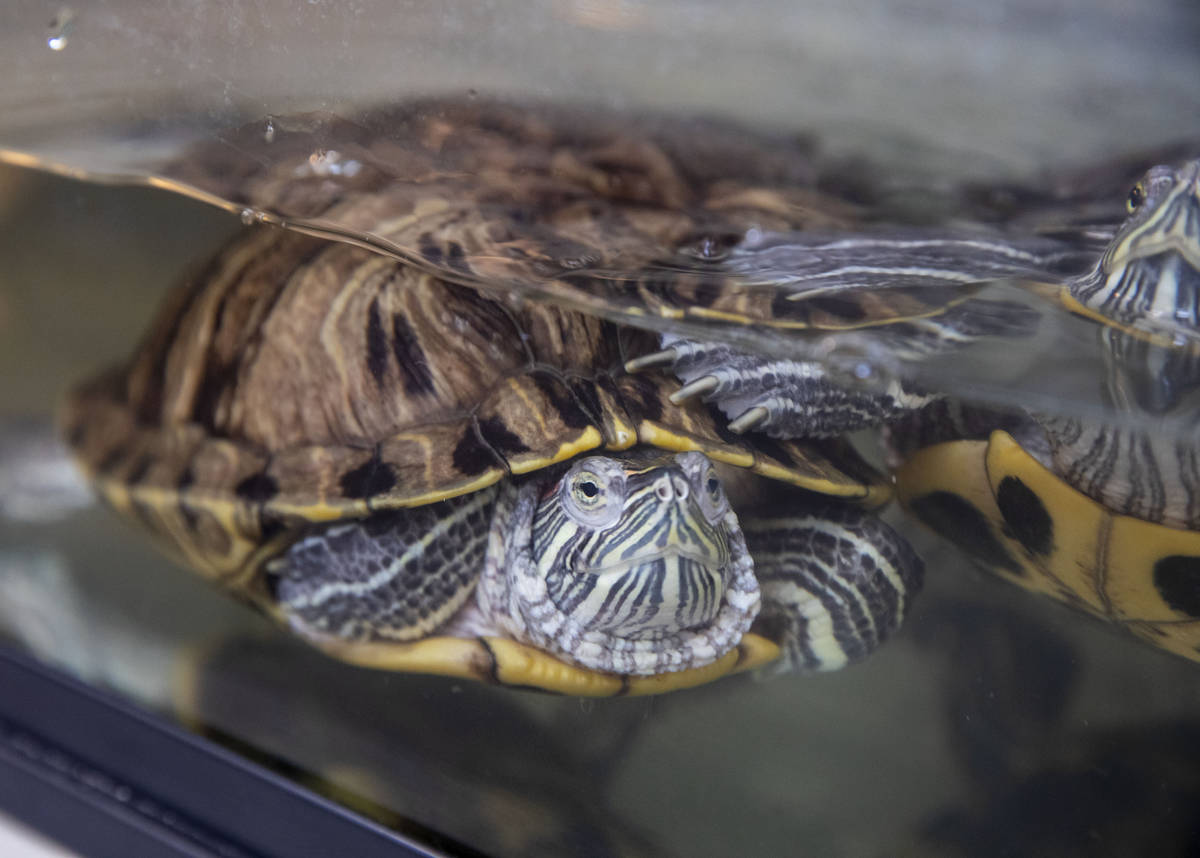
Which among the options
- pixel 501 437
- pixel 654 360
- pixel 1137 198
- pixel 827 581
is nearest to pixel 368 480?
pixel 501 437

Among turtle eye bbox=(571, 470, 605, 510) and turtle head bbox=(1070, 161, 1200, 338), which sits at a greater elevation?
turtle head bbox=(1070, 161, 1200, 338)

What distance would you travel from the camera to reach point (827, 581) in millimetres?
1208

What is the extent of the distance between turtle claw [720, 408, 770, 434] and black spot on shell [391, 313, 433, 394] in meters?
0.45

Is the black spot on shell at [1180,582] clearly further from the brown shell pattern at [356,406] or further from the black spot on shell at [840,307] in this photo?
the black spot on shell at [840,307]

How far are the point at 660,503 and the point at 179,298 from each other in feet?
3.65

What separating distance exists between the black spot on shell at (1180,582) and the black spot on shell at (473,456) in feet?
2.86

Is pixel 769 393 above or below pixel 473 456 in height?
above

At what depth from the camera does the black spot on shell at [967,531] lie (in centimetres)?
109

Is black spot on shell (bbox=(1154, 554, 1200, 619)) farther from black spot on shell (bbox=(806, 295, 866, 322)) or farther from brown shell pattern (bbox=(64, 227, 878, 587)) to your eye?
black spot on shell (bbox=(806, 295, 866, 322))

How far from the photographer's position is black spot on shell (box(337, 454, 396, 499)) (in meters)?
1.12

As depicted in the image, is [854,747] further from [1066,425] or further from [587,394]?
[587,394]

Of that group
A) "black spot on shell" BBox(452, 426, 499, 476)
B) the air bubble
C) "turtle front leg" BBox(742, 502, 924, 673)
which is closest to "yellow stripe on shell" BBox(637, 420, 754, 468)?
"turtle front leg" BBox(742, 502, 924, 673)

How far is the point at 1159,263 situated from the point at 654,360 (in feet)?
2.31

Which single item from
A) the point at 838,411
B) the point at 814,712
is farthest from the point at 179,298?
the point at 814,712
